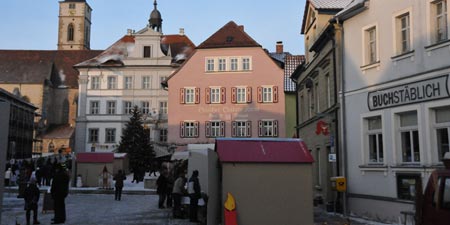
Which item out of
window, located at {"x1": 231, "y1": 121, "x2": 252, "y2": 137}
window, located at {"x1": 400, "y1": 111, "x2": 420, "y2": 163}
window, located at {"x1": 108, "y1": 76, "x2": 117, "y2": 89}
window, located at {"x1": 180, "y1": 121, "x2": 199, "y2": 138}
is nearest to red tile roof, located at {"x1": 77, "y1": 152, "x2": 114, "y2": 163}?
window, located at {"x1": 180, "y1": 121, "x2": 199, "y2": 138}

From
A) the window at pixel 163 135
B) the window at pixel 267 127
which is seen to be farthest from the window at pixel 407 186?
the window at pixel 163 135

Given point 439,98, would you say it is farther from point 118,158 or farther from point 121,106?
point 121,106

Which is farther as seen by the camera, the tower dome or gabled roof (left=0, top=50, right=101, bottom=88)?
gabled roof (left=0, top=50, right=101, bottom=88)

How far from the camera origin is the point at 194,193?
625 inches

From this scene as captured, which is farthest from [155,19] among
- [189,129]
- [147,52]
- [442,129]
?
[442,129]

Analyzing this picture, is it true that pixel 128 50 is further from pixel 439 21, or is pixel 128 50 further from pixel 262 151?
pixel 439 21

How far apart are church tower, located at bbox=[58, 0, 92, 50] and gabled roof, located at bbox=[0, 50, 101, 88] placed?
1591 cm

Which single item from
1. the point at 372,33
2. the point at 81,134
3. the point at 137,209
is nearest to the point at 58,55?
the point at 81,134

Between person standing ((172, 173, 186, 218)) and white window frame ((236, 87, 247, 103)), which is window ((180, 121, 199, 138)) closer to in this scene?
white window frame ((236, 87, 247, 103))

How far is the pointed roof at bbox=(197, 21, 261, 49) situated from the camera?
166 feet

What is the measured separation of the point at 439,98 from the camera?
13828 mm

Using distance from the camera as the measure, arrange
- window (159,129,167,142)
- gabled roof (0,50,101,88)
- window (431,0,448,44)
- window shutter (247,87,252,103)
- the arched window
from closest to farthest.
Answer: window (431,0,448,44)
window shutter (247,87,252,103)
window (159,129,167,142)
gabled roof (0,50,101,88)
the arched window

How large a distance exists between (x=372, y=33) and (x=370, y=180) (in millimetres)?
5172

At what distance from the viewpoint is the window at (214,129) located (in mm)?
Result: 50781
